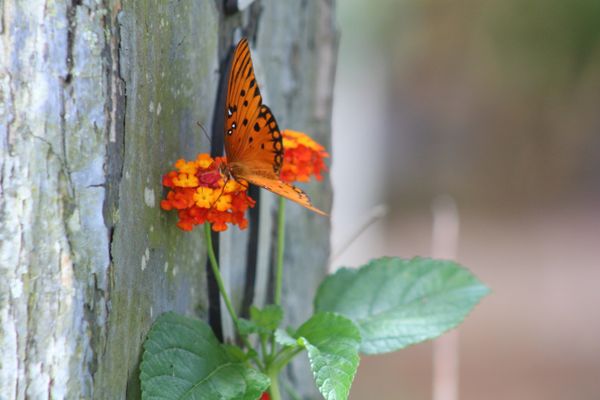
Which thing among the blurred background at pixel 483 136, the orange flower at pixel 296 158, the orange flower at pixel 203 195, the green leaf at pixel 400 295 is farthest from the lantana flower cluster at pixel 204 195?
the blurred background at pixel 483 136

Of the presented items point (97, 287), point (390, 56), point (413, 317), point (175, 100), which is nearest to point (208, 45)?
point (175, 100)

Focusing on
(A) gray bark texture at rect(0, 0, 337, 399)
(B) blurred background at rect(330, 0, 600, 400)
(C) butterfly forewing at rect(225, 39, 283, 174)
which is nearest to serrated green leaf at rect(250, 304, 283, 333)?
(A) gray bark texture at rect(0, 0, 337, 399)

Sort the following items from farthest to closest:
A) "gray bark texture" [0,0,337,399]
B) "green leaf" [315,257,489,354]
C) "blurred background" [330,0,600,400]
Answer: "blurred background" [330,0,600,400] < "green leaf" [315,257,489,354] < "gray bark texture" [0,0,337,399]

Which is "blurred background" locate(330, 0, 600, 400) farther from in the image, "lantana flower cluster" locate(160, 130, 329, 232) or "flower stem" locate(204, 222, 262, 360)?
"lantana flower cluster" locate(160, 130, 329, 232)

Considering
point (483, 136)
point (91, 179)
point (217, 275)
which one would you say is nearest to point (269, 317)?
point (217, 275)

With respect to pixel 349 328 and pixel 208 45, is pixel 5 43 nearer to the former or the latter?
pixel 208 45

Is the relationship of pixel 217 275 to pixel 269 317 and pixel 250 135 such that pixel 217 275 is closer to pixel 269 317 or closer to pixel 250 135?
pixel 269 317
